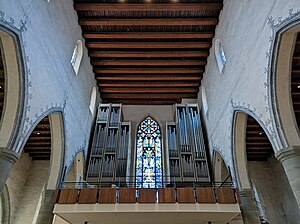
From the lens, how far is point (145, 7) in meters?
10.5

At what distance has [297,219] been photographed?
37.7 ft

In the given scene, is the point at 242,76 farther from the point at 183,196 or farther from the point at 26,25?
the point at 26,25

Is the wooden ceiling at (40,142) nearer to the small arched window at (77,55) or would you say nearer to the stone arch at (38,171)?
A: the stone arch at (38,171)

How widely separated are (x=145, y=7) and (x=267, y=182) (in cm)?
1054

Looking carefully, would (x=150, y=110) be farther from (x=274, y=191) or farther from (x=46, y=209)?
(x=46, y=209)

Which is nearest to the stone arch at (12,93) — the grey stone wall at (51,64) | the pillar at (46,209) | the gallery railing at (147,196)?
the grey stone wall at (51,64)

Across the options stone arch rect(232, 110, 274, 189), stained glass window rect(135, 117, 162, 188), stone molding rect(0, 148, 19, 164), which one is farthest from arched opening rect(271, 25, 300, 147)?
stained glass window rect(135, 117, 162, 188)

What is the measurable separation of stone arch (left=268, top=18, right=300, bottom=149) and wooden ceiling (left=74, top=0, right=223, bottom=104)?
5245mm

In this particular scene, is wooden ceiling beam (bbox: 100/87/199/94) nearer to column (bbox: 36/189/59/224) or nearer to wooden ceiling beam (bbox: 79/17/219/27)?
wooden ceiling beam (bbox: 79/17/219/27)

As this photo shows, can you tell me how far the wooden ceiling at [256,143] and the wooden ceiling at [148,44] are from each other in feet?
14.3

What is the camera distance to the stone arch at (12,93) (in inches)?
241

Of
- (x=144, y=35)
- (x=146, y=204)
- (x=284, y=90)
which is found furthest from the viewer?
(x=144, y=35)

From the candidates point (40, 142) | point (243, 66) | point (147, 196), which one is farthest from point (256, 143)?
point (40, 142)

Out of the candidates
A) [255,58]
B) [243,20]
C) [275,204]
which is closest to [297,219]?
[275,204]
